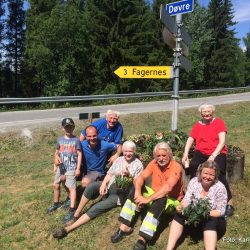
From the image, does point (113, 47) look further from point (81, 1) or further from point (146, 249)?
point (146, 249)

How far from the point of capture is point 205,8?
44.4m

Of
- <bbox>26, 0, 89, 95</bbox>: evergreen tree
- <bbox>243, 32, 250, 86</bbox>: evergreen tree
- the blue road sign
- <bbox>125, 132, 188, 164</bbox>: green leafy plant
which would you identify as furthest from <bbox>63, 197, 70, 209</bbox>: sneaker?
<bbox>243, 32, 250, 86</bbox>: evergreen tree

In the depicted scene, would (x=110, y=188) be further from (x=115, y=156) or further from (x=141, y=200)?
(x=141, y=200)

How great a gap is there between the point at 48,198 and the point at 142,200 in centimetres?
235

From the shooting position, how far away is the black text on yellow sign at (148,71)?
21.2 ft

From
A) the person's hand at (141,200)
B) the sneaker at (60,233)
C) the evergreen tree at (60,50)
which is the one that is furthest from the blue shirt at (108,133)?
the evergreen tree at (60,50)

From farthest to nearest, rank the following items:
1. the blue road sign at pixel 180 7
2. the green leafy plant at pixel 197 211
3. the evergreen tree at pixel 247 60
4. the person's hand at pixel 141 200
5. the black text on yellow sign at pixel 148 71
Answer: the evergreen tree at pixel 247 60, the black text on yellow sign at pixel 148 71, the blue road sign at pixel 180 7, the person's hand at pixel 141 200, the green leafy plant at pixel 197 211

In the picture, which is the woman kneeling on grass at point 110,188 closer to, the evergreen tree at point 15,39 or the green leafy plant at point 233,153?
the green leafy plant at point 233,153

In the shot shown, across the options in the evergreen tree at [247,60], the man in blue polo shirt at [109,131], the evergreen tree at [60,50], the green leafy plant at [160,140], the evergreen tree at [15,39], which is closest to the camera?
the man in blue polo shirt at [109,131]

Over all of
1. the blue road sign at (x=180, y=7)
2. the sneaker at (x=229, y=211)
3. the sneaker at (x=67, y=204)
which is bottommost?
the sneaker at (x=67, y=204)

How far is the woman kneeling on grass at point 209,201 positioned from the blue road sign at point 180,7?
2.72m

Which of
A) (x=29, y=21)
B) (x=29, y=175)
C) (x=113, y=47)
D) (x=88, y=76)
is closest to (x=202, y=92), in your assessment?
(x=113, y=47)

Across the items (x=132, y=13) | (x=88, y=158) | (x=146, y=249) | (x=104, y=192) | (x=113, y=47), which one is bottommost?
(x=146, y=249)

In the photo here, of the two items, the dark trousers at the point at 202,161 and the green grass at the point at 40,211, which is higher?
the dark trousers at the point at 202,161
